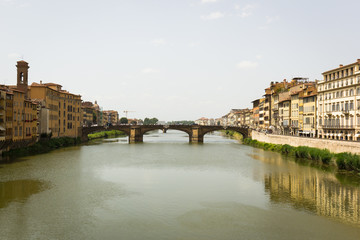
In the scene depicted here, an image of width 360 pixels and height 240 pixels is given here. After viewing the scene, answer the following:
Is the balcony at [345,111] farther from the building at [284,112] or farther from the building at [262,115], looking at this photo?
the building at [262,115]

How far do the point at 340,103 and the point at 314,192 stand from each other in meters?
28.7

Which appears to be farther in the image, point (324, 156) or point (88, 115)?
point (88, 115)

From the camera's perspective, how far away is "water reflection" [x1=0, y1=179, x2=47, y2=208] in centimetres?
2395

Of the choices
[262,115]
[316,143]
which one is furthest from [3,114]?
[262,115]

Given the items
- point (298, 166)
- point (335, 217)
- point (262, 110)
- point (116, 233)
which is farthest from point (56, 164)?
point (262, 110)

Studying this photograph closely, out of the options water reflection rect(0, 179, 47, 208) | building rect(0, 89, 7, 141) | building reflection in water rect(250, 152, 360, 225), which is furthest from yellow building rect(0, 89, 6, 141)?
building reflection in water rect(250, 152, 360, 225)

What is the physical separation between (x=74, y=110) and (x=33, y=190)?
57093 mm

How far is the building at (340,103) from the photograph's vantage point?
1823 inches

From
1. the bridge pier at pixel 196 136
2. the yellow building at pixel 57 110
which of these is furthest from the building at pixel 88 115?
the bridge pier at pixel 196 136

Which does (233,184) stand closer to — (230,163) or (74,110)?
(230,163)

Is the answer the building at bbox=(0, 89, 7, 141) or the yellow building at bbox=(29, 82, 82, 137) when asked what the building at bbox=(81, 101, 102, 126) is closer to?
the yellow building at bbox=(29, 82, 82, 137)

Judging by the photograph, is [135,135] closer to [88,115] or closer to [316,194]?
[88,115]

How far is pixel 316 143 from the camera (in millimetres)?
46500

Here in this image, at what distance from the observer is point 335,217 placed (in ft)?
65.7
